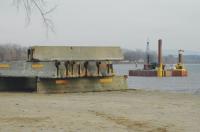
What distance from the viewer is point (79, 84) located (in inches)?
781

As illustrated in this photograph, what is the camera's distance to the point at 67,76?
19.3 meters

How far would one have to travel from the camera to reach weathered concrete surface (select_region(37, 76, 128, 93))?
63.3 feet

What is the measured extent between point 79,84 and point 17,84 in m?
3.07

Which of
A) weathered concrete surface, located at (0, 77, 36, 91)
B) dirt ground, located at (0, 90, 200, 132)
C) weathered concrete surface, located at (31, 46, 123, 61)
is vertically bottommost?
dirt ground, located at (0, 90, 200, 132)

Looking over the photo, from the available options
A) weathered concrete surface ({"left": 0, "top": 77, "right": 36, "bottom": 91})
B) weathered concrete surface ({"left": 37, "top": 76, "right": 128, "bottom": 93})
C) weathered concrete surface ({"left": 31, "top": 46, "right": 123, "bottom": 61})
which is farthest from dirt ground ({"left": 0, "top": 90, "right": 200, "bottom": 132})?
weathered concrete surface ({"left": 0, "top": 77, "right": 36, "bottom": 91})

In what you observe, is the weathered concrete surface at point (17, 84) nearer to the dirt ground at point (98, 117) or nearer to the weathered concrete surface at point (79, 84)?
the weathered concrete surface at point (79, 84)

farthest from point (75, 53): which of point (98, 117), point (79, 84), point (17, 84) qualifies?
point (98, 117)

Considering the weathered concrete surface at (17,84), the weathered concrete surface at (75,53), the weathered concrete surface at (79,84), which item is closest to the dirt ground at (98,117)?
the weathered concrete surface at (79,84)

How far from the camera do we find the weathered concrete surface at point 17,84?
68.0 feet

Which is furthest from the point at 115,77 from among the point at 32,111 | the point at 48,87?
the point at 32,111

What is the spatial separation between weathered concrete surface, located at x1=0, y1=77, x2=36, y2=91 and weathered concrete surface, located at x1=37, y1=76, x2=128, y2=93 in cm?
154

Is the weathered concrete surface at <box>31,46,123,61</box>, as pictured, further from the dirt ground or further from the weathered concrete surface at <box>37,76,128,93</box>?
the dirt ground

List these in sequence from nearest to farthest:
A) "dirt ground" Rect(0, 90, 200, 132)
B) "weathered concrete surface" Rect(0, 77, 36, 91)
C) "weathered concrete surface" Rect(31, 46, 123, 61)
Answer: "dirt ground" Rect(0, 90, 200, 132) → "weathered concrete surface" Rect(31, 46, 123, 61) → "weathered concrete surface" Rect(0, 77, 36, 91)

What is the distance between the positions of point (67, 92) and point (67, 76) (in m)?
0.67
